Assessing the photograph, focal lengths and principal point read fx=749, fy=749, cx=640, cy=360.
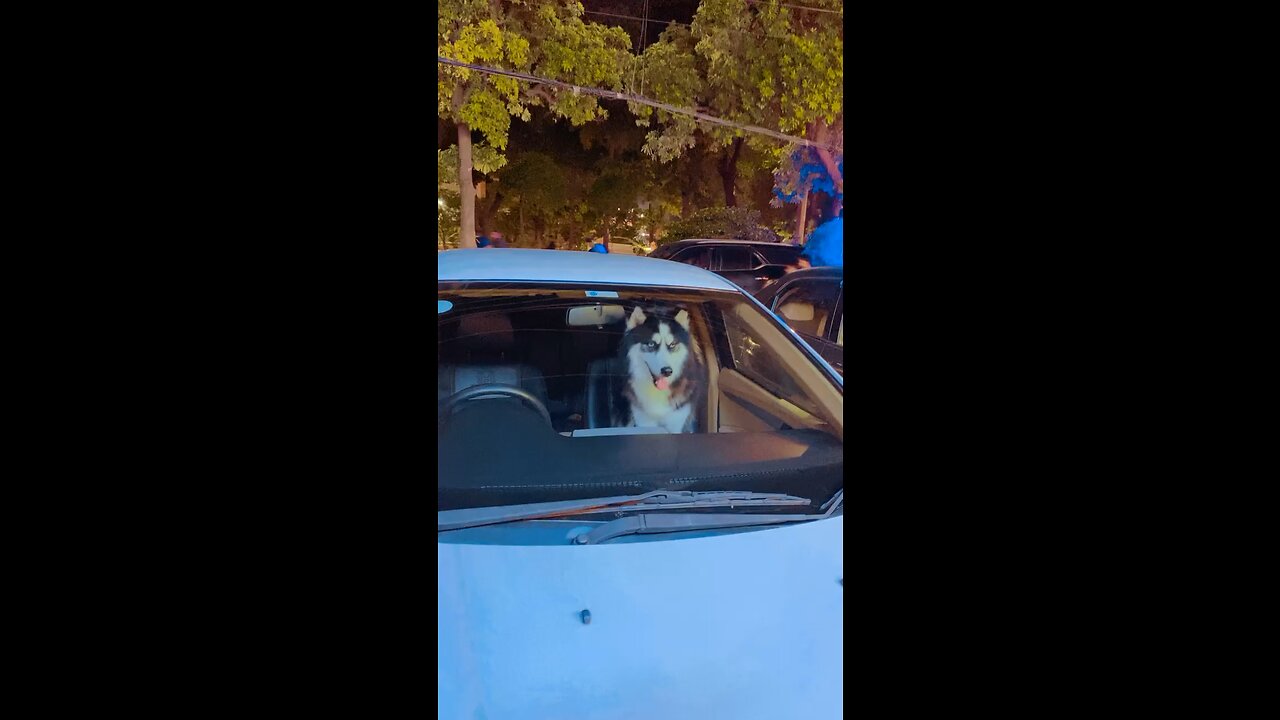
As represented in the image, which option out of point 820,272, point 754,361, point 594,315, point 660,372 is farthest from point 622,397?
point 820,272

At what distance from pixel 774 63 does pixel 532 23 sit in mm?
592

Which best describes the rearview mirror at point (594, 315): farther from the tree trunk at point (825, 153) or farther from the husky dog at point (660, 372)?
the tree trunk at point (825, 153)

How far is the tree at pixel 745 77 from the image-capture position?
1.69 metres

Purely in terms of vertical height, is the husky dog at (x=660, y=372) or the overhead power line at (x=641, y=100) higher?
the overhead power line at (x=641, y=100)

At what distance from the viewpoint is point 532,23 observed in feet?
5.36

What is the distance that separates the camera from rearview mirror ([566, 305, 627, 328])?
1849mm

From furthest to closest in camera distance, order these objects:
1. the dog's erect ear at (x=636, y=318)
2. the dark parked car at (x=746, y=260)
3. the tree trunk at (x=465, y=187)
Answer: the dark parked car at (x=746, y=260) < the dog's erect ear at (x=636, y=318) < the tree trunk at (x=465, y=187)

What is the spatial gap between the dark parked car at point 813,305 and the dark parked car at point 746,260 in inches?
1.3

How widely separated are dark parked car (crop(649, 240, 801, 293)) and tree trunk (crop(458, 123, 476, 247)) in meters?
0.63

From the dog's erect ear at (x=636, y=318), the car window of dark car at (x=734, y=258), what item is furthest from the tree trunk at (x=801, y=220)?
the dog's erect ear at (x=636, y=318)
